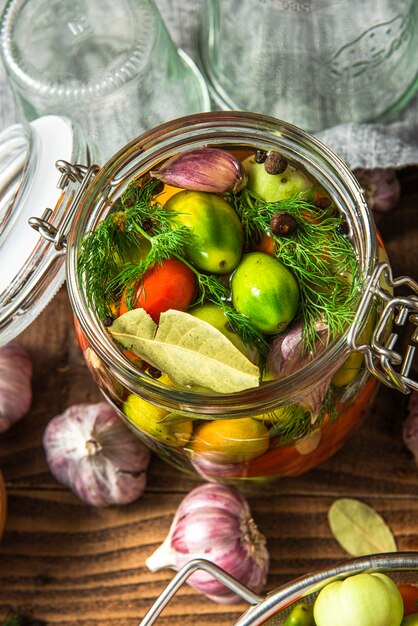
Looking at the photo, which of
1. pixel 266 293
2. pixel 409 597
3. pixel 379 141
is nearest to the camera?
pixel 266 293

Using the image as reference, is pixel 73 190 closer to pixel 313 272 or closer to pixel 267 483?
pixel 313 272

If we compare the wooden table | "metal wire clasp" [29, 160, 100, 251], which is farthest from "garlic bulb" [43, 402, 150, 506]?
"metal wire clasp" [29, 160, 100, 251]

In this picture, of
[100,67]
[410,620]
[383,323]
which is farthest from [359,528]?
[100,67]

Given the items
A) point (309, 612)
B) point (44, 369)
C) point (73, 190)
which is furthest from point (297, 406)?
point (44, 369)

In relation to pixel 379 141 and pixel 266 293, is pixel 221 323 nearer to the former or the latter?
pixel 266 293

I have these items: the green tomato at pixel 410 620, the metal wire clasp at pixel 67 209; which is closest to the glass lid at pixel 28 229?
the metal wire clasp at pixel 67 209

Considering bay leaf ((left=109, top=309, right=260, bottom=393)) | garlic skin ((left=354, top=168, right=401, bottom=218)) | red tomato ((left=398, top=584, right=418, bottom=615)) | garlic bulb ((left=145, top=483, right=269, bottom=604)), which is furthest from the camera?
garlic skin ((left=354, top=168, right=401, bottom=218))

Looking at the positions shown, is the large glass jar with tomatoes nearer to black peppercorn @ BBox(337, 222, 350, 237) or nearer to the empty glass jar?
black peppercorn @ BBox(337, 222, 350, 237)
